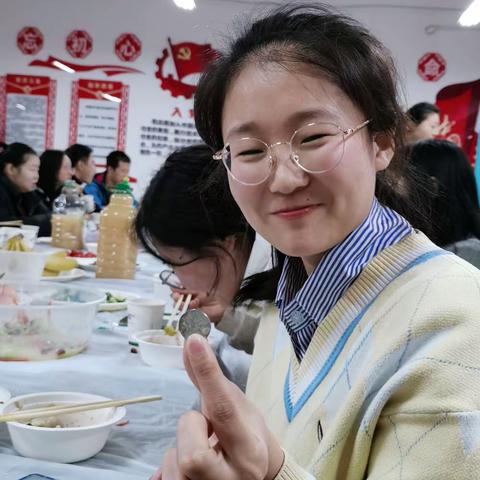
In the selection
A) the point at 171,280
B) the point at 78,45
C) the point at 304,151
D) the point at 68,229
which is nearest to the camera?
the point at 304,151

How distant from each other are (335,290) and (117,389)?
0.59m

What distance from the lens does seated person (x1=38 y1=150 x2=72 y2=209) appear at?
5227 mm

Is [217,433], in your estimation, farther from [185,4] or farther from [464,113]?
[464,113]

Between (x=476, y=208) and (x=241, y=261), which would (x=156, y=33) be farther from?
(x=241, y=261)

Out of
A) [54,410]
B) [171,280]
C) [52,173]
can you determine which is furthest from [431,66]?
[54,410]

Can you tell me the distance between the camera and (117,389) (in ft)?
3.75

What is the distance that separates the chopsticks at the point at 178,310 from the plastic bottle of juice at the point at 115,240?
75 cm

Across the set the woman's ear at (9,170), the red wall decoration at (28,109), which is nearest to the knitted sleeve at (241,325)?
the woman's ear at (9,170)

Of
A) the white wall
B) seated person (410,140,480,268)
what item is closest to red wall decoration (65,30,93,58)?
the white wall

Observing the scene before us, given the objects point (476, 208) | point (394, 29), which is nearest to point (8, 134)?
point (394, 29)

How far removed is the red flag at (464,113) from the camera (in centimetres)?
568

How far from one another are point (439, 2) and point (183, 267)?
5.15 meters

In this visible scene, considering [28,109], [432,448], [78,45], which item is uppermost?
[78,45]

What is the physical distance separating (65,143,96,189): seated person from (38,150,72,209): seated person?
36 cm
